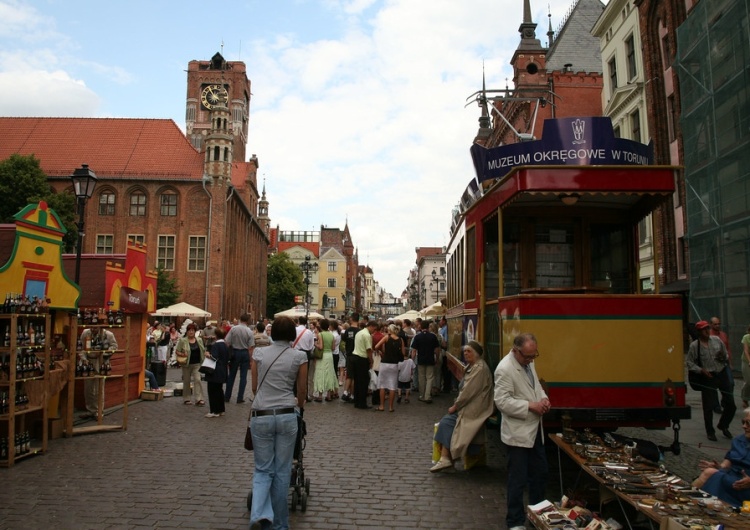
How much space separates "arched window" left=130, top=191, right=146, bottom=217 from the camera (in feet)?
159

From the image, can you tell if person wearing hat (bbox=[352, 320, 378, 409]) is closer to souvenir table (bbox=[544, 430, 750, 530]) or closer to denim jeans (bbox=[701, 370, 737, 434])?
denim jeans (bbox=[701, 370, 737, 434])

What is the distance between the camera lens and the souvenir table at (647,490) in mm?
3814

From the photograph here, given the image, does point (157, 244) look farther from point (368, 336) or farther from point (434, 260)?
point (434, 260)

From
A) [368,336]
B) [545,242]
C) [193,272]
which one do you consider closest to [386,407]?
[368,336]

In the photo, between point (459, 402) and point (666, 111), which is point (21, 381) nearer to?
point (459, 402)

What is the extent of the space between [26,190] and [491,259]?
44815mm

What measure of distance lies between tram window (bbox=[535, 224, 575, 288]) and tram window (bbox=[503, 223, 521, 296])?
265 millimetres

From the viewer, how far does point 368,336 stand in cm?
1268

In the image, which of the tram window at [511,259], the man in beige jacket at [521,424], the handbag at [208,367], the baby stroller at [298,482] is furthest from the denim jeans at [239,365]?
the man in beige jacket at [521,424]

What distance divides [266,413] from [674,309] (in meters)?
4.59

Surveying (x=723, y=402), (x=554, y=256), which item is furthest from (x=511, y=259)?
(x=723, y=402)

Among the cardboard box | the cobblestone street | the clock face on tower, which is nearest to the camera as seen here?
the cobblestone street

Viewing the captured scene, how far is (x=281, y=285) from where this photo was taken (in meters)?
78.7

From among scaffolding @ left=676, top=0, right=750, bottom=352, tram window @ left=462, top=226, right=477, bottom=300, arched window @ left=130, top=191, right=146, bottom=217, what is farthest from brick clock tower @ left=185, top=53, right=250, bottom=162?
tram window @ left=462, top=226, right=477, bottom=300
